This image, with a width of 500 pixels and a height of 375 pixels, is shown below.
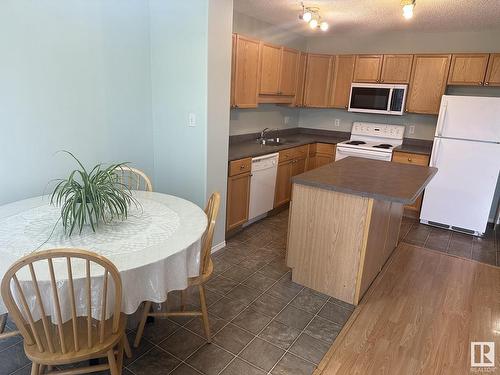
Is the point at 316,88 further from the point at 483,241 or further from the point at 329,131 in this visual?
the point at 483,241

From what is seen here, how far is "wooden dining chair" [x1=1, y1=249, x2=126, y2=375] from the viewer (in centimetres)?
123

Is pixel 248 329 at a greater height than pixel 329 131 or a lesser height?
lesser

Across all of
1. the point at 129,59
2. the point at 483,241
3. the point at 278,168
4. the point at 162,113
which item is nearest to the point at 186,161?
the point at 162,113

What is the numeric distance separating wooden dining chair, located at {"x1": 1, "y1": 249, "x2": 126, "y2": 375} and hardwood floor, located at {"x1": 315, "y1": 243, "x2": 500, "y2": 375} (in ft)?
3.94

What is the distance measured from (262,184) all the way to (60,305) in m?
2.69

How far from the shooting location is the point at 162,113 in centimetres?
311

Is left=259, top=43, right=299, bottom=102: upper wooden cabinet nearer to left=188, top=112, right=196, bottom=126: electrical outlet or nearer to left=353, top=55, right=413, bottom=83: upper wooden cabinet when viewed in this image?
left=353, top=55, right=413, bottom=83: upper wooden cabinet

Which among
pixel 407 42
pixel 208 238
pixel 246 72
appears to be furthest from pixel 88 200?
pixel 407 42

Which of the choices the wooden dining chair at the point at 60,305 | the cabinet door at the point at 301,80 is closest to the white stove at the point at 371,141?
the cabinet door at the point at 301,80

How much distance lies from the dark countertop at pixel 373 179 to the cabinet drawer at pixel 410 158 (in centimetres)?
123

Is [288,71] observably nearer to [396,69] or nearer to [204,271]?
[396,69]

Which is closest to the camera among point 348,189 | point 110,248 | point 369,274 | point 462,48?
point 110,248

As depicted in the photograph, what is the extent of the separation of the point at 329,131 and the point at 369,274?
316 cm

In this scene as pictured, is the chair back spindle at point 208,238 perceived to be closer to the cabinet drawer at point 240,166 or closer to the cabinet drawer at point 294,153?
the cabinet drawer at point 240,166
